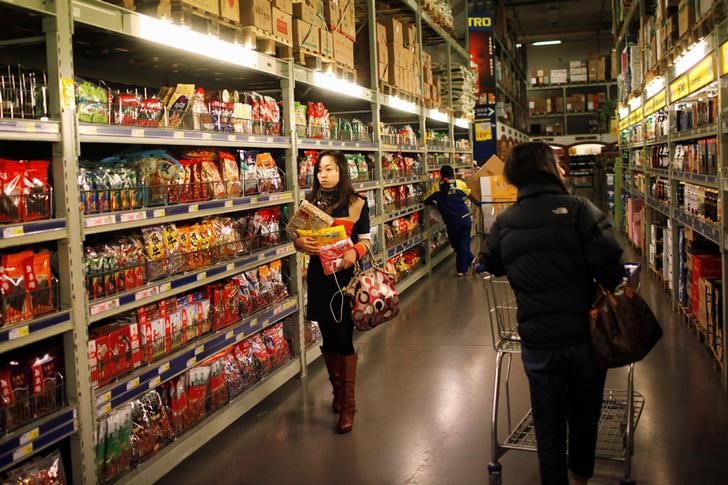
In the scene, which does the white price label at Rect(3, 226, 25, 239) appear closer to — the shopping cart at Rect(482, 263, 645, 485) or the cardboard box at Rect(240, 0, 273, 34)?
the shopping cart at Rect(482, 263, 645, 485)

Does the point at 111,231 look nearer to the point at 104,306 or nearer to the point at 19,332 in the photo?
the point at 104,306

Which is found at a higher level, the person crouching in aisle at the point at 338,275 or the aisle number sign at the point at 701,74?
the aisle number sign at the point at 701,74

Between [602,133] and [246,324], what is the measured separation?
21503mm

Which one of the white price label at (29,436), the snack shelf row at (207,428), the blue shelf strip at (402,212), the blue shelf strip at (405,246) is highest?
the blue shelf strip at (402,212)

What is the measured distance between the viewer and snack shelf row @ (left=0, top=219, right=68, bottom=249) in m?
2.74

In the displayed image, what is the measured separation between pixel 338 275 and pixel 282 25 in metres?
1.93

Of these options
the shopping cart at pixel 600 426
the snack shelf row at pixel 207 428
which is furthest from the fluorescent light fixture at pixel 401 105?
the shopping cart at pixel 600 426

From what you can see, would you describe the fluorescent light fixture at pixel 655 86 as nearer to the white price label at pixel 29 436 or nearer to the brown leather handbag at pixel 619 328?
the brown leather handbag at pixel 619 328

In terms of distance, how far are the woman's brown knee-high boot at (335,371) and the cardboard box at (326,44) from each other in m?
2.60

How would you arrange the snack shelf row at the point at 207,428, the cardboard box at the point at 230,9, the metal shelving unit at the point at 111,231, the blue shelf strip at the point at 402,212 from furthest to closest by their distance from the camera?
the blue shelf strip at the point at 402,212 → the cardboard box at the point at 230,9 → the snack shelf row at the point at 207,428 → the metal shelving unit at the point at 111,231

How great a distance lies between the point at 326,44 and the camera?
5.92m

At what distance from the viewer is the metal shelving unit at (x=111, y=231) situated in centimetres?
290

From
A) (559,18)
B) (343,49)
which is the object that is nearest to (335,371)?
(343,49)

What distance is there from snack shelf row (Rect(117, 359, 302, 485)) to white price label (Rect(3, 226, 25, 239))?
1284 mm
